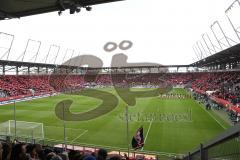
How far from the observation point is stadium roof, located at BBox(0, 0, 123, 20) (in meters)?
7.33

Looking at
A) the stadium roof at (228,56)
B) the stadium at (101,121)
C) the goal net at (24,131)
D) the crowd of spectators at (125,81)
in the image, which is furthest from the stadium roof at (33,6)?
the stadium roof at (228,56)

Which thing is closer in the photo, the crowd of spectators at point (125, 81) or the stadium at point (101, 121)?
the stadium at point (101, 121)

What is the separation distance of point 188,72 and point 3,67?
58.4 meters

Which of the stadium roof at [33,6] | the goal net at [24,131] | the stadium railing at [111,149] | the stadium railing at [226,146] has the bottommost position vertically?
the stadium railing at [111,149]

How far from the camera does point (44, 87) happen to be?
5919 centimetres

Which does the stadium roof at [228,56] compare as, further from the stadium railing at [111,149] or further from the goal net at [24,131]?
the goal net at [24,131]

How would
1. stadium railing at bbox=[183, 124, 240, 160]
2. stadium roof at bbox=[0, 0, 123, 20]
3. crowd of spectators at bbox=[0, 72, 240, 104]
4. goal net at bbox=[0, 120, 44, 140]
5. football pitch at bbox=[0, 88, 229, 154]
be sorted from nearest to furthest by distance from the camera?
stadium railing at bbox=[183, 124, 240, 160] → stadium roof at bbox=[0, 0, 123, 20] → football pitch at bbox=[0, 88, 229, 154] → goal net at bbox=[0, 120, 44, 140] → crowd of spectators at bbox=[0, 72, 240, 104]

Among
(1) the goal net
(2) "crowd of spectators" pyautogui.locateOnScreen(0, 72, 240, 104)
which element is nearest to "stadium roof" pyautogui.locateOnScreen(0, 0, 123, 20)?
(1) the goal net

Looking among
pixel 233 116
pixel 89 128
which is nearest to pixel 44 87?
pixel 89 128

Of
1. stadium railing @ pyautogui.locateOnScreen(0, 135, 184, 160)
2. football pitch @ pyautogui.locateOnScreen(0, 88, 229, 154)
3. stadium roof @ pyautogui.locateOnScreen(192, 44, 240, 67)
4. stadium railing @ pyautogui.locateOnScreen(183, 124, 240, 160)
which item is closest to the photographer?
stadium railing @ pyautogui.locateOnScreen(183, 124, 240, 160)

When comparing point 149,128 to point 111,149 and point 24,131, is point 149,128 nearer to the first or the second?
point 111,149

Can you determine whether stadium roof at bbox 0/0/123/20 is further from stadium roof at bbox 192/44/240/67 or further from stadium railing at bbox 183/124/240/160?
stadium roof at bbox 192/44/240/67

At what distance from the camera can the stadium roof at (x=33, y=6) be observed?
24.0ft

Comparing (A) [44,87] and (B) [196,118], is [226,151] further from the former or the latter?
(A) [44,87]
